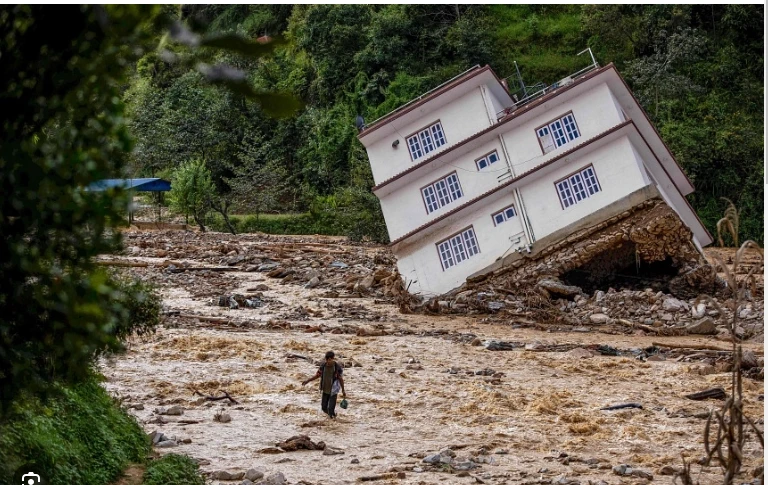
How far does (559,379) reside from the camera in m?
14.3

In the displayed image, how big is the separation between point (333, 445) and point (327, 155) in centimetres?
3200

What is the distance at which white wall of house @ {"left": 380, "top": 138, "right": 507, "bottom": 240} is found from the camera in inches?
888

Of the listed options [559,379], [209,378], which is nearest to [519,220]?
[559,379]

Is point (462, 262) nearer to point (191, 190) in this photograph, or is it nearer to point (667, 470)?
point (667, 470)

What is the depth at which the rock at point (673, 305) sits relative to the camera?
19859 millimetres

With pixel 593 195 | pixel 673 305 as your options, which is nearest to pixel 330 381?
pixel 673 305

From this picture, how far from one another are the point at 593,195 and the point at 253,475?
1427 cm

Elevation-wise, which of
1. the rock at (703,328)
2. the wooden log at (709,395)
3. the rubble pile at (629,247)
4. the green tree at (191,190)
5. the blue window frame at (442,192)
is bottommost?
the wooden log at (709,395)

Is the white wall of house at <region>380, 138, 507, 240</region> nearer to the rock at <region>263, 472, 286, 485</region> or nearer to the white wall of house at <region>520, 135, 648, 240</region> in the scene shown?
the white wall of house at <region>520, 135, 648, 240</region>

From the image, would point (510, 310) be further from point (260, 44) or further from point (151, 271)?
point (260, 44)

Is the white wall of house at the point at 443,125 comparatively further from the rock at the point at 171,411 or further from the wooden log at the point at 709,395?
the rock at the point at 171,411

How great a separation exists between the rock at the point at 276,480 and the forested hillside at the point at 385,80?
85.4ft

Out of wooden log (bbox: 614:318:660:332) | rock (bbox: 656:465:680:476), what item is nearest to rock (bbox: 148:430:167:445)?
Result: rock (bbox: 656:465:680:476)
